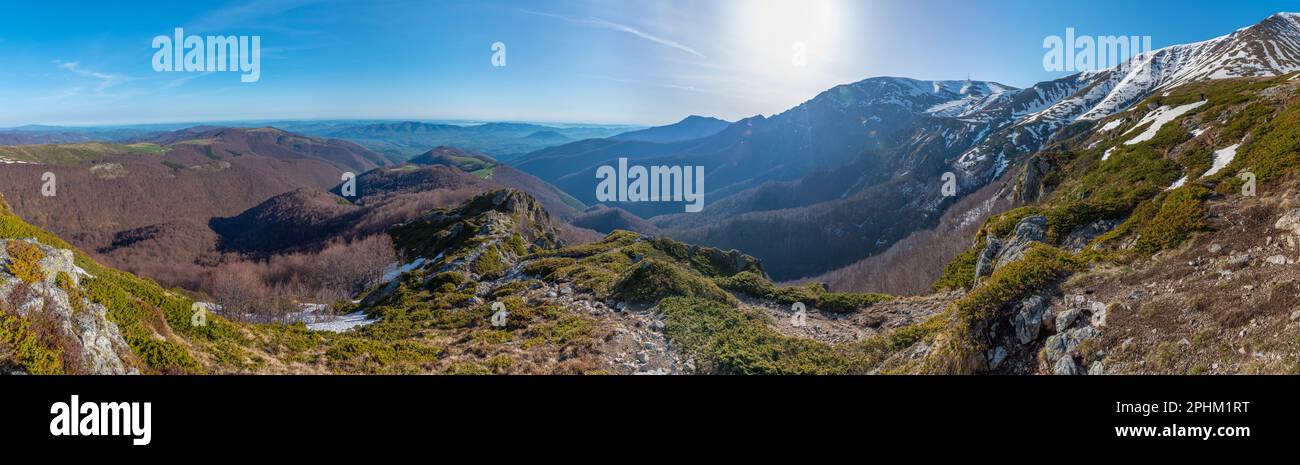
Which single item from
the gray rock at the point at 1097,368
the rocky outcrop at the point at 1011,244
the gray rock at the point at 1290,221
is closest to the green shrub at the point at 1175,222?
the gray rock at the point at 1290,221

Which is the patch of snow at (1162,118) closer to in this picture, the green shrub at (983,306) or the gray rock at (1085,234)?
the gray rock at (1085,234)

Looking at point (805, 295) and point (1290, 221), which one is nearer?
point (1290, 221)

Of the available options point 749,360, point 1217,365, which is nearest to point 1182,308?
point 1217,365

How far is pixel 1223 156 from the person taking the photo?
23.2 metres

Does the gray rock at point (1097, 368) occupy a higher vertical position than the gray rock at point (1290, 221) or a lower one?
lower

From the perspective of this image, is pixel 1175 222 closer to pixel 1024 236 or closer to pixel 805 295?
pixel 1024 236

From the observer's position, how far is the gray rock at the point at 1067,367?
39.4 feet

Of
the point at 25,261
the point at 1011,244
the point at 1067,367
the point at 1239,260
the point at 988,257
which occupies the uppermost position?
the point at 1239,260

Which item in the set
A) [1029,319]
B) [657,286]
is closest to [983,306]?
[1029,319]

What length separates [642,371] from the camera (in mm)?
20859

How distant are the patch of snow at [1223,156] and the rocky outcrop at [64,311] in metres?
39.2

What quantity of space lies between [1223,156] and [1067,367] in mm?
21776
